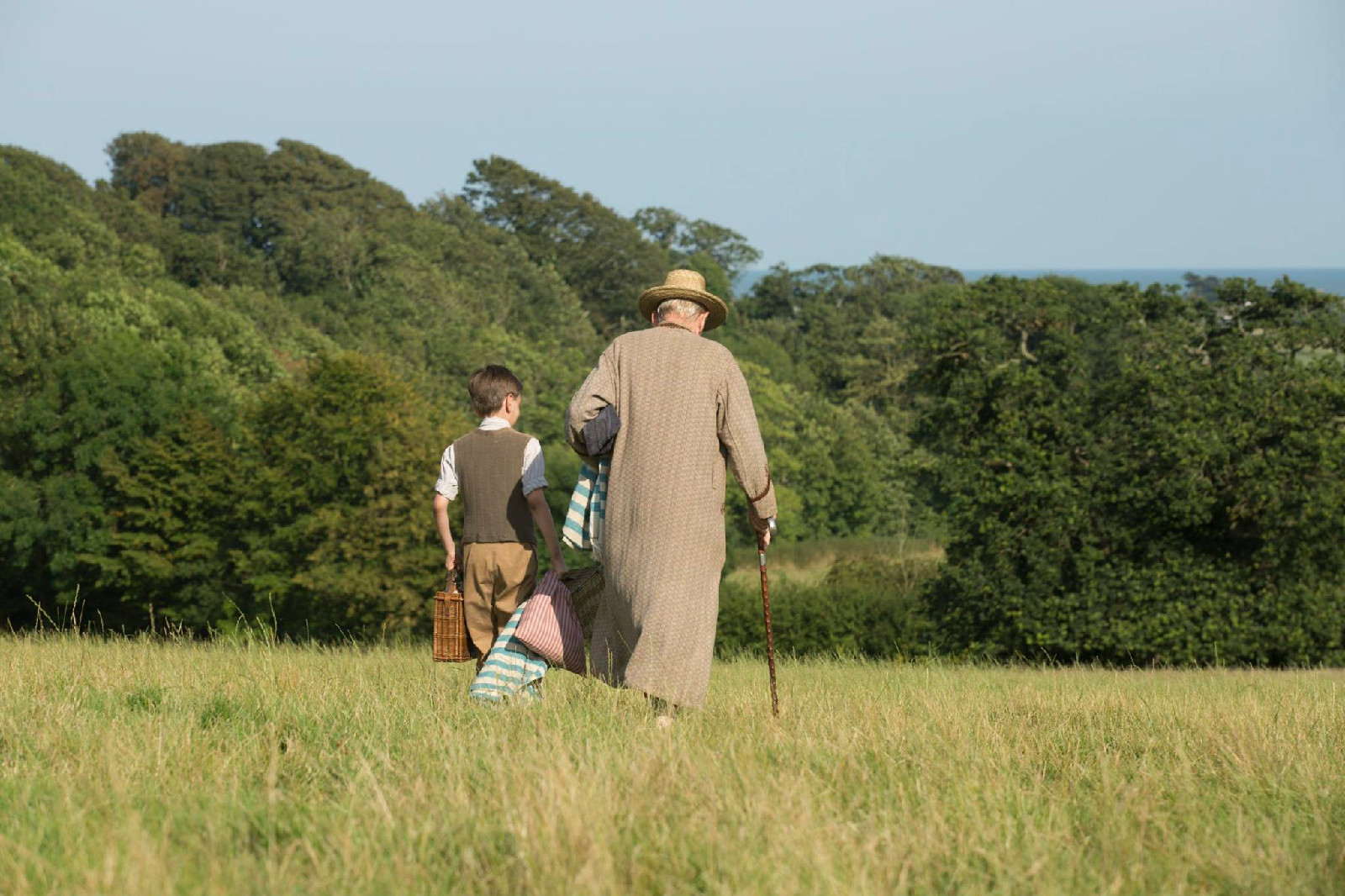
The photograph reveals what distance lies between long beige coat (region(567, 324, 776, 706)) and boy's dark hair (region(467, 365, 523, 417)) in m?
0.74

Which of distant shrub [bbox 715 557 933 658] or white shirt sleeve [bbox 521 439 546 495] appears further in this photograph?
→ distant shrub [bbox 715 557 933 658]

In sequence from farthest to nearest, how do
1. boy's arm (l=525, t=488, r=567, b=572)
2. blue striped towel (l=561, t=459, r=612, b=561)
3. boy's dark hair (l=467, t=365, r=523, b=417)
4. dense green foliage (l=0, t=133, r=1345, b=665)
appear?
1. dense green foliage (l=0, t=133, r=1345, b=665)
2. boy's dark hair (l=467, t=365, r=523, b=417)
3. boy's arm (l=525, t=488, r=567, b=572)
4. blue striped towel (l=561, t=459, r=612, b=561)

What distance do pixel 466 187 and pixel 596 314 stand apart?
47.0ft

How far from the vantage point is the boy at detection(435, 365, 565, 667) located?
6.02 meters

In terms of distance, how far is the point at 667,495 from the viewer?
5277 mm

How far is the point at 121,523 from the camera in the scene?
117 feet

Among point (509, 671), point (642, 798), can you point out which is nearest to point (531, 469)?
point (509, 671)

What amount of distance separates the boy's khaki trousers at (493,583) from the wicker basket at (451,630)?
0.10 ft

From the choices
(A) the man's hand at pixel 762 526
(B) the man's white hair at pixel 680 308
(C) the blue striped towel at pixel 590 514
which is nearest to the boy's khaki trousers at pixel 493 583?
(C) the blue striped towel at pixel 590 514

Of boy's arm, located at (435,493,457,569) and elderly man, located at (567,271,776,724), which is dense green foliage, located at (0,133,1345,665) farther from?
elderly man, located at (567,271,776,724)

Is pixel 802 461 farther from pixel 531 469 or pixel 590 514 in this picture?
pixel 590 514

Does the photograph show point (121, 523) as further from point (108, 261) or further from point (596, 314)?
point (596, 314)

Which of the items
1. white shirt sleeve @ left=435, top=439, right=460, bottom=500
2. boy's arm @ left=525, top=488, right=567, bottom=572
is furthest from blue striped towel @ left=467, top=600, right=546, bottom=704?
white shirt sleeve @ left=435, top=439, right=460, bottom=500

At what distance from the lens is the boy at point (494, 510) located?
602 centimetres
